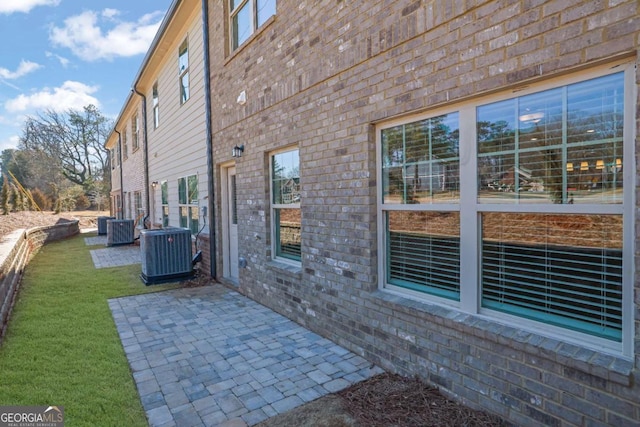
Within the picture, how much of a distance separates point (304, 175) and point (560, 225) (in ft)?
8.91

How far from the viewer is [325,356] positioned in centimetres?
364

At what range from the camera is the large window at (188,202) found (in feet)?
27.6

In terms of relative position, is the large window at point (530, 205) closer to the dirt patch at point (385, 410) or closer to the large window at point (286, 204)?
the dirt patch at point (385, 410)

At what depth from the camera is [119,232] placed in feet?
42.0

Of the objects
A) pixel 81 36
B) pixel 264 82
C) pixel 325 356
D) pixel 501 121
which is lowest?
pixel 325 356

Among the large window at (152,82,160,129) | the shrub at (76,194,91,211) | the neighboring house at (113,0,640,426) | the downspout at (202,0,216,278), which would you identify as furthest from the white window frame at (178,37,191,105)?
the shrub at (76,194,91,211)

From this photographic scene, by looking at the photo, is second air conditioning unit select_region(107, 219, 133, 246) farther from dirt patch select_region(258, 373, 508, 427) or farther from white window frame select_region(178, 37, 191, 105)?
dirt patch select_region(258, 373, 508, 427)

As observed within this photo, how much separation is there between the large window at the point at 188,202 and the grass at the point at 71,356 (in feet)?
6.96

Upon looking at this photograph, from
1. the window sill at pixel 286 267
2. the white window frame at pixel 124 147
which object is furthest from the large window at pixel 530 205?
the white window frame at pixel 124 147

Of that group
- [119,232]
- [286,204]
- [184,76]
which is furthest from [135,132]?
[286,204]

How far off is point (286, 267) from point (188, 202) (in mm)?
4956

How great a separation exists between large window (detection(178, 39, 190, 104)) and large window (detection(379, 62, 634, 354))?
22.9 ft

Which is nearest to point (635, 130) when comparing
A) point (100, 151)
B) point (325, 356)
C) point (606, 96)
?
point (606, 96)

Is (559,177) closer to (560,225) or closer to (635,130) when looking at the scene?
(560,225)
